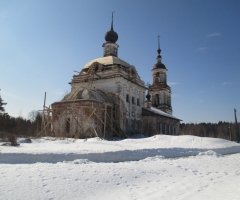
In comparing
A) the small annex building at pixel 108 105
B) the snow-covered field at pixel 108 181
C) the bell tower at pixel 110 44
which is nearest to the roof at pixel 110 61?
the small annex building at pixel 108 105

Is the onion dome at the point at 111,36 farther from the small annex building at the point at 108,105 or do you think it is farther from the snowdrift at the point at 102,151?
the snowdrift at the point at 102,151

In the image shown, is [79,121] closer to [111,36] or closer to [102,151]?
[102,151]

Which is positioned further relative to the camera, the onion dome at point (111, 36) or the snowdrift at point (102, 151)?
the onion dome at point (111, 36)

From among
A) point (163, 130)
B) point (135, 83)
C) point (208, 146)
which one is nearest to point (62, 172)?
point (208, 146)

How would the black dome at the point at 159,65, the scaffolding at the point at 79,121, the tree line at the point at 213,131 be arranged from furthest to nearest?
1. the tree line at the point at 213,131
2. the black dome at the point at 159,65
3. the scaffolding at the point at 79,121

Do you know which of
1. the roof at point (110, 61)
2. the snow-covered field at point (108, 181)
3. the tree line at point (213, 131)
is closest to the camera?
the snow-covered field at point (108, 181)

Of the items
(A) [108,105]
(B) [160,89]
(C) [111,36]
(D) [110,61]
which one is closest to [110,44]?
(C) [111,36]

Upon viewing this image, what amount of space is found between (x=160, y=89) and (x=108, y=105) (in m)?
20.3

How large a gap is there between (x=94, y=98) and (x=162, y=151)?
34.0ft

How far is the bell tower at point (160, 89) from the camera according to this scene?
129ft

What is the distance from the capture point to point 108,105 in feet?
69.4

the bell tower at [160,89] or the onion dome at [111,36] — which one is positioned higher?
the onion dome at [111,36]

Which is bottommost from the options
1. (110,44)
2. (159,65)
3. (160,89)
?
(160,89)

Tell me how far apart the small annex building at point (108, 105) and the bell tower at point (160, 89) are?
6514mm
